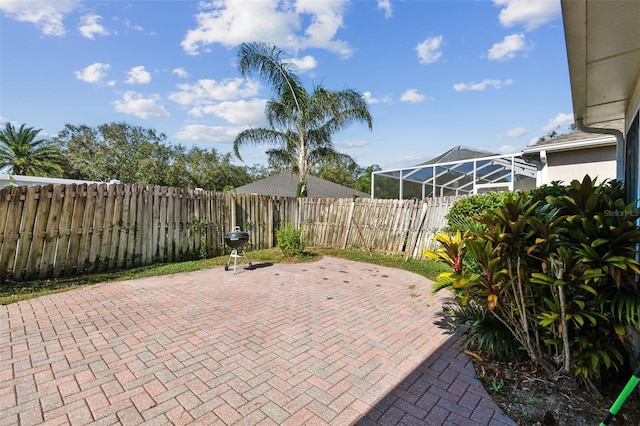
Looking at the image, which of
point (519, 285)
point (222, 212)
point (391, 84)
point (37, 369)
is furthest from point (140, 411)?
point (391, 84)

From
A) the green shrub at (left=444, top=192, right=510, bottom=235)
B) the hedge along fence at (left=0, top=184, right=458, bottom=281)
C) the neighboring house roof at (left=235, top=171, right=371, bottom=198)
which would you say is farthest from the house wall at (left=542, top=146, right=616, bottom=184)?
the neighboring house roof at (left=235, top=171, right=371, bottom=198)

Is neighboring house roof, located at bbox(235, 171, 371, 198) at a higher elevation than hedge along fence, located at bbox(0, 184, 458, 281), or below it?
higher

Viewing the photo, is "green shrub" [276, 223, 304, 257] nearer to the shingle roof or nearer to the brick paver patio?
the brick paver patio

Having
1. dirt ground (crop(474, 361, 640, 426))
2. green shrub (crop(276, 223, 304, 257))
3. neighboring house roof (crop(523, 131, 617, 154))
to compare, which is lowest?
dirt ground (crop(474, 361, 640, 426))

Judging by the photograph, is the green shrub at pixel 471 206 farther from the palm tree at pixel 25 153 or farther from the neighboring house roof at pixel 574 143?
the palm tree at pixel 25 153

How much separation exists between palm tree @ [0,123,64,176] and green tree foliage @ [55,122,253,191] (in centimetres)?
140

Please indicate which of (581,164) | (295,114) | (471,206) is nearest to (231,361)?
(471,206)

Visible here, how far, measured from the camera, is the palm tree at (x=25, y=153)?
74.4ft

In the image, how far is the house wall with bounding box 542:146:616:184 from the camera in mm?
6621

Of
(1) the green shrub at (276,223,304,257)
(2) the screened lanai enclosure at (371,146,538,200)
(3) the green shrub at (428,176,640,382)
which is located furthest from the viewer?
(2) the screened lanai enclosure at (371,146,538,200)

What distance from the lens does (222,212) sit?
7.95 m

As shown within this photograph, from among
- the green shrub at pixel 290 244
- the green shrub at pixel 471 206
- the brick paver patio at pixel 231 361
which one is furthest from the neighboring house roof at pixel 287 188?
the brick paver patio at pixel 231 361

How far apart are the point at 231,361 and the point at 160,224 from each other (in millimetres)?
5038

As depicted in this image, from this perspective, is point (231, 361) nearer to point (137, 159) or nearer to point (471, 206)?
point (471, 206)
